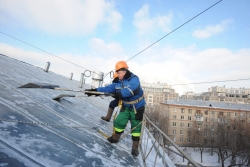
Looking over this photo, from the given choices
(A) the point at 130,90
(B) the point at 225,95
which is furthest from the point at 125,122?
(B) the point at 225,95

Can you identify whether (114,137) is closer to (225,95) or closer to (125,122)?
(125,122)

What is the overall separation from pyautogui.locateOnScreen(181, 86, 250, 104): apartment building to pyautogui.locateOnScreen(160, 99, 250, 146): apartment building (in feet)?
134

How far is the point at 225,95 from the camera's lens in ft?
299

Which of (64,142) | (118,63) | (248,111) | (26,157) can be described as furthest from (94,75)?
(248,111)

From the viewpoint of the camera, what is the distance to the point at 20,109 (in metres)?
2.29

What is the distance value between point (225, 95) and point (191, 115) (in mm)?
64203

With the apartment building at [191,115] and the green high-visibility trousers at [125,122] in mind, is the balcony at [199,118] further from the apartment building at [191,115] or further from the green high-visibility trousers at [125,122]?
the green high-visibility trousers at [125,122]

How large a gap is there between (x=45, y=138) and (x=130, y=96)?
1.46 meters

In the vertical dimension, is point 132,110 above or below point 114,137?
above

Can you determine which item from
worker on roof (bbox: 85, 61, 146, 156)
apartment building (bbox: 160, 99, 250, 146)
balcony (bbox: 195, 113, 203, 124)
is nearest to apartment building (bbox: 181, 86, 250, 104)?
apartment building (bbox: 160, 99, 250, 146)

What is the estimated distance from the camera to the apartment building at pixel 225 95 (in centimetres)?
8094

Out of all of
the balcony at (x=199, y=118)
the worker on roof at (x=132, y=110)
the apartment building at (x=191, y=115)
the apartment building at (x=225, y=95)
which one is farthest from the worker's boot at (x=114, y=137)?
the apartment building at (x=225, y=95)

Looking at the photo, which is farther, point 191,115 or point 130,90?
point 191,115

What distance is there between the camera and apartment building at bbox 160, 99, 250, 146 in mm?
41500
